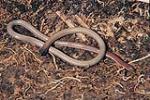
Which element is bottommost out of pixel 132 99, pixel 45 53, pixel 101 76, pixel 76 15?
pixel 132 99

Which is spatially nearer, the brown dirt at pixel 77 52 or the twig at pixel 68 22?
the brown dirt at pixel 77 52

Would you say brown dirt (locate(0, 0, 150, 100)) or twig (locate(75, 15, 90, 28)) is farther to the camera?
twig (locate(75, 15, 90, 28))

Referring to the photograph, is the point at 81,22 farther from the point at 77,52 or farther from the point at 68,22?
the point at 77,52

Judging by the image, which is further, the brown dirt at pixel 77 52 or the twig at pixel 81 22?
the twig at pixel 81 22

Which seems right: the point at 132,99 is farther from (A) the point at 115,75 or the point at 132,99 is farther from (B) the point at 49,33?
(B) the point at 49,33

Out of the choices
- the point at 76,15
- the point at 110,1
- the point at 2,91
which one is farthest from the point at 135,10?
the point at 2,91

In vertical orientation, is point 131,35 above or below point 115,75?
above

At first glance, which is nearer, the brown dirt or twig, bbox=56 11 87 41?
the brown dirt

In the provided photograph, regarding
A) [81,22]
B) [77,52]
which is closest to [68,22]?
[81,22]
